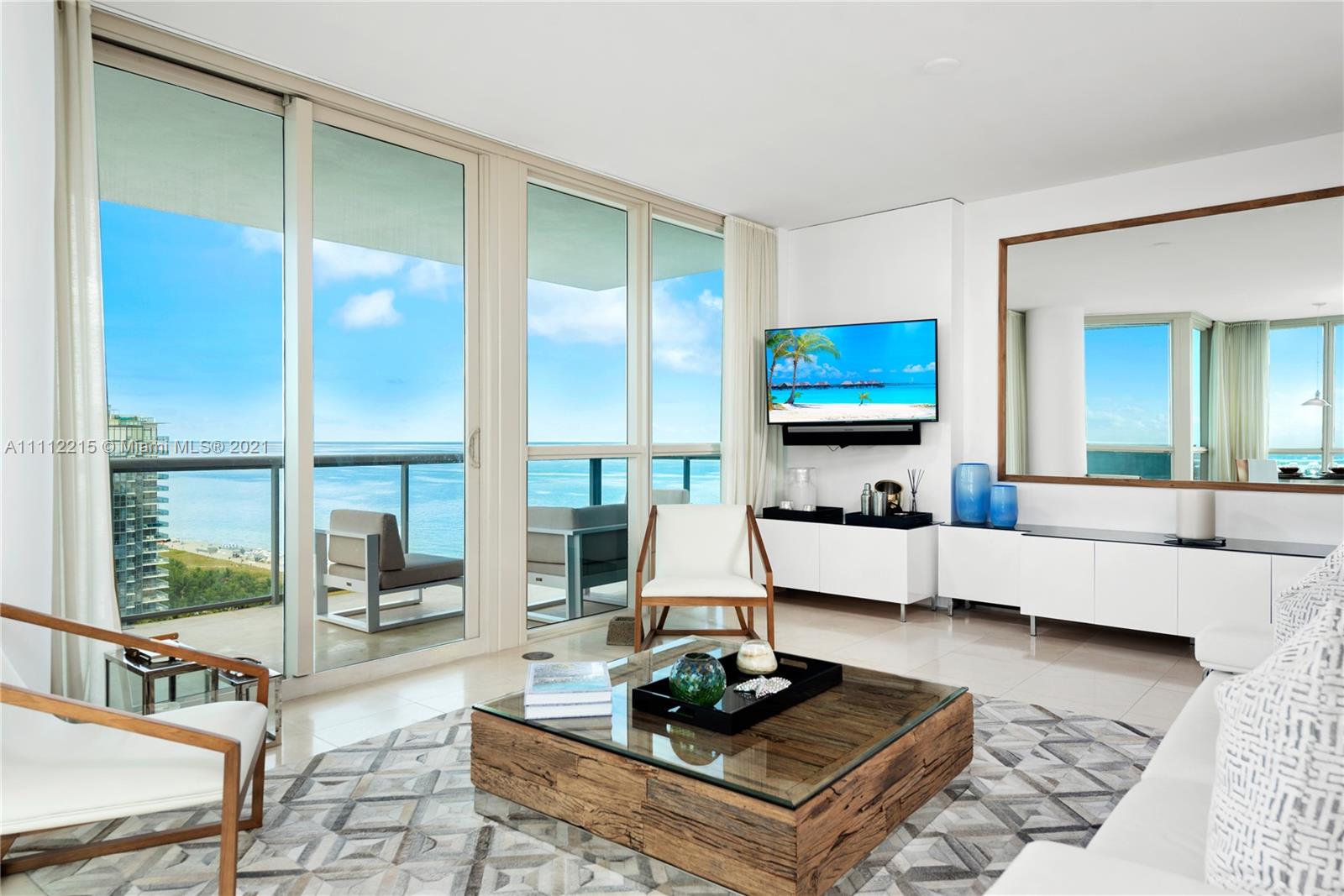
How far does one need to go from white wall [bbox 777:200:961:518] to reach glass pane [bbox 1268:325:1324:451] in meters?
1.63

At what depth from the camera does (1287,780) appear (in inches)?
39.8

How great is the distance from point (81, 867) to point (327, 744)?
0.89 m

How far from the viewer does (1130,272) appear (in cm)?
464

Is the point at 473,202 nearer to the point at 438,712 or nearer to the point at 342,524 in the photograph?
the point at 342,524

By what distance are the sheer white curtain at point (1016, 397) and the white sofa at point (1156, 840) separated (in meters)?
2.84

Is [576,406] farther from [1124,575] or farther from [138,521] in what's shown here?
[1124,575]

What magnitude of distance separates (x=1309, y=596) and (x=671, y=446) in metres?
3.70

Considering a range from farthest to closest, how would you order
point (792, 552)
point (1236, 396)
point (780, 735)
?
→ point (792, 552), point (1236, 396), point (780, 735)

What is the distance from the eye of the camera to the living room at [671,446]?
6.60 ft

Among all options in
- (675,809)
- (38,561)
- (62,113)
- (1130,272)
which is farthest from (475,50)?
(1130,272)

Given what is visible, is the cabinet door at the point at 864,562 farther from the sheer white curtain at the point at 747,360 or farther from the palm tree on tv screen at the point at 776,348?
the palm tree on tv screen at the point at 776,348

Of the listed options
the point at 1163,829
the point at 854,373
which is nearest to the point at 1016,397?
the point at 854,373

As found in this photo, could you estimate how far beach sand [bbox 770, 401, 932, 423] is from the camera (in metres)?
5.20

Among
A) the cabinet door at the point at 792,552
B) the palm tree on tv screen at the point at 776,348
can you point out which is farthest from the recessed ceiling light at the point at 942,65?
the cabinet door at the point at 792,552
